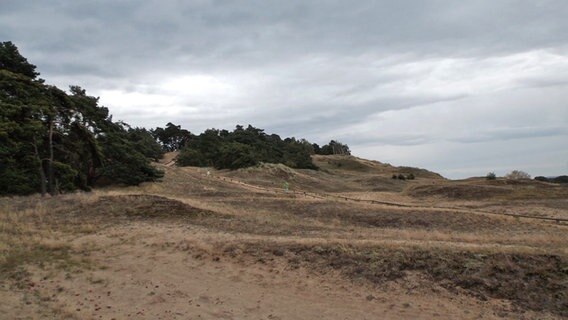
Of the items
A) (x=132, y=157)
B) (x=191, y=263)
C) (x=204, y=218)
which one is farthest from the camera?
(x=132, y=157)

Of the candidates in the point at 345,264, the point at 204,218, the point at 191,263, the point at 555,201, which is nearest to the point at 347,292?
the point at 345,264

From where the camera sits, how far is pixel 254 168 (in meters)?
65.2

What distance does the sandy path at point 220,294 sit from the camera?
10.6 metres

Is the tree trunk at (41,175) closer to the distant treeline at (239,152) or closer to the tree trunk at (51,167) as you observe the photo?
the tree trunk at (51,167)

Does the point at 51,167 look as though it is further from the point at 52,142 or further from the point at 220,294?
the point at 220,294

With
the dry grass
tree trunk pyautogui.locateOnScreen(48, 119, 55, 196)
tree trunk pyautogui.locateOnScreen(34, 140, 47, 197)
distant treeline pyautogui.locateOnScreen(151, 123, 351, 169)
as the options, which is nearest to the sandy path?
the dry grass

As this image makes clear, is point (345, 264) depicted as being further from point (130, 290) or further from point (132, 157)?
point (132, 157)

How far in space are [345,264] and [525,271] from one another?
477cm

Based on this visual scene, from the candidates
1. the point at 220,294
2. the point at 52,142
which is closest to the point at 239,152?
the point at 52,142

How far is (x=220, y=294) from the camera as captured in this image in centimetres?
1204

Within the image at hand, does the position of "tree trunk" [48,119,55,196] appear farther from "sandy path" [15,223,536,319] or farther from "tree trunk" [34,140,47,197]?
"sandy path" [15,223,536,319]

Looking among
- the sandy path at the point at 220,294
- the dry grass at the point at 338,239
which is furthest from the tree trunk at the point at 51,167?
the sandy path at the point at 220,294

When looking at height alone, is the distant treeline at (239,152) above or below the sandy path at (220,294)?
above

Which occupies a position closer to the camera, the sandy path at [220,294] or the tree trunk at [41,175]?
the sandy path at [220,294]
